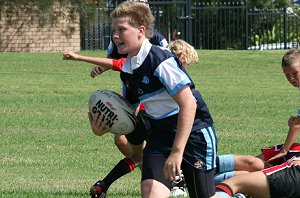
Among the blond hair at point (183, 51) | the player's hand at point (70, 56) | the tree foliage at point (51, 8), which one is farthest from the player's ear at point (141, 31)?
the tree foliage at point (51, 8)

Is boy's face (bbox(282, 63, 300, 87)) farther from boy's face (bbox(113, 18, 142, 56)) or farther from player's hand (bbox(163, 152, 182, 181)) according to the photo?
player's hand (bbox(163, 152, 182, 181))

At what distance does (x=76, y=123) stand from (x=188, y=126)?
27.0 ft

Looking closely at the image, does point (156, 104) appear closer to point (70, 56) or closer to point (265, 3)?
point (70, 56)

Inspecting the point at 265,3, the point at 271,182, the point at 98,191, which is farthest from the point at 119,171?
the point at 265,3

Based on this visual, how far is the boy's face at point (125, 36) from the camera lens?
608 cm

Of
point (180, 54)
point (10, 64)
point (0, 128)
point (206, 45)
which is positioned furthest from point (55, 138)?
point (206, 45)

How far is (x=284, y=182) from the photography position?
23.4 ft

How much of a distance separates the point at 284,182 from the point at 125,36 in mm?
1890

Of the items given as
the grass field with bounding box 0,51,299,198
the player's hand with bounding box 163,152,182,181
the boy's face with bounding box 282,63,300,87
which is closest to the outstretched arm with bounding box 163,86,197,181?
the player's hand with bounding box 163,152,182,181

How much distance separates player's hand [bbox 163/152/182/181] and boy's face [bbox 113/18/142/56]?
2.64ft

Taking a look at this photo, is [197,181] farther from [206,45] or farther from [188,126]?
[206,45]

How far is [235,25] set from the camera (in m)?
33.1

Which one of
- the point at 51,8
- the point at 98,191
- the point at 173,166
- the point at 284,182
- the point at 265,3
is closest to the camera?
the point at 173,166

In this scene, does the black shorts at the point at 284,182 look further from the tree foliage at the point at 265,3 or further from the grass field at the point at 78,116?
the tree foliage at the point at 265,3
